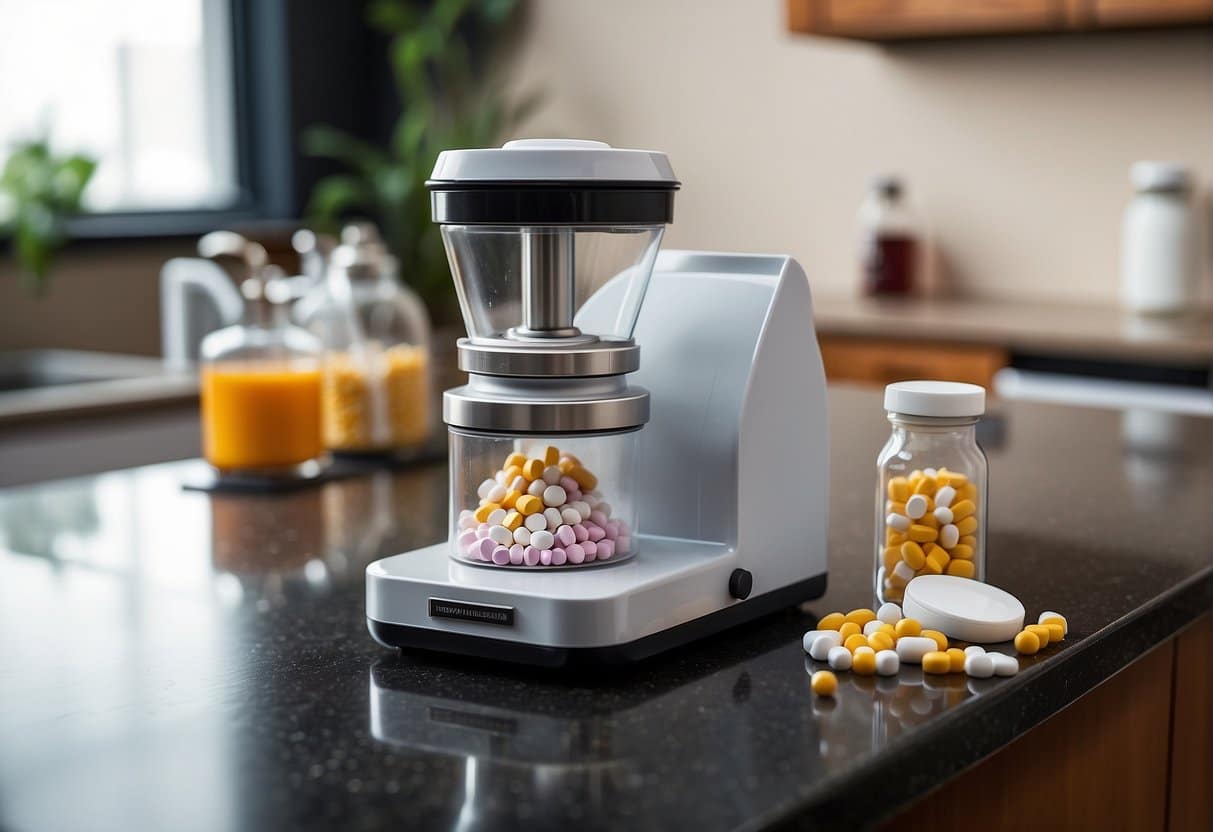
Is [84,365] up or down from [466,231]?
down

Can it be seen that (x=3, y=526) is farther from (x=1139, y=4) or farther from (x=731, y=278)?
(x=1139, y=4)

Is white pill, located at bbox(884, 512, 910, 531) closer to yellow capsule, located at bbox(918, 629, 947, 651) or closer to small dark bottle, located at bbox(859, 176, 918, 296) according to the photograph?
yellow capsule, located at bbox(918, 629, 947, 651)

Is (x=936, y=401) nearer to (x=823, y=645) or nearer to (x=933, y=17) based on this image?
(x=823, y=645)

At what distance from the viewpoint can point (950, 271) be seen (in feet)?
12.3

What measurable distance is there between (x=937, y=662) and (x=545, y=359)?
12.0 inches

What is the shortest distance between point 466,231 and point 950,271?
9.83 ft

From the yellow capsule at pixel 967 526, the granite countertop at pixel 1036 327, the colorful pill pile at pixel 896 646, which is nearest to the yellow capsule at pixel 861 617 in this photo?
the colorful pill pile at pixel 896 646

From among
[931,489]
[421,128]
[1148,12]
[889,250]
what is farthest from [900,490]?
[421,128]

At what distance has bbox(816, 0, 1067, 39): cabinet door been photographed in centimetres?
313

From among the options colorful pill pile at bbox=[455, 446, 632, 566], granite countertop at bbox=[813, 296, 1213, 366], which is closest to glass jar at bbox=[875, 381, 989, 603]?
colorful pill pile at bbox=[455, 446, 632, 566]

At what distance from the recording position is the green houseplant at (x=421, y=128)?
13.9 feet

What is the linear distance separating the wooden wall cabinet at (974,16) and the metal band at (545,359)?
246cm

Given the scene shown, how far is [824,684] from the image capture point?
33.1 inches

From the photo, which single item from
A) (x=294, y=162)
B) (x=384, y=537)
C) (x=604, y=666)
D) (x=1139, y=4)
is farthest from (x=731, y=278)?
(x=294, y=162)
